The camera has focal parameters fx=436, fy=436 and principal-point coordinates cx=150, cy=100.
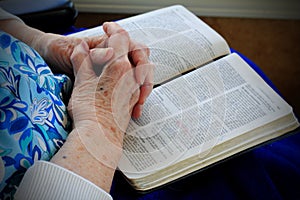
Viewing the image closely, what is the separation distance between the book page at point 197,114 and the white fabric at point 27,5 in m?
0.35

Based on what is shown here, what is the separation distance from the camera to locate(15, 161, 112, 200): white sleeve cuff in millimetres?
614

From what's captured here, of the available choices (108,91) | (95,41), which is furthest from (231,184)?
(95,41)

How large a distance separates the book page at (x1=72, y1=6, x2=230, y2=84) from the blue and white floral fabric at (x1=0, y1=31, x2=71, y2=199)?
261 millimetres

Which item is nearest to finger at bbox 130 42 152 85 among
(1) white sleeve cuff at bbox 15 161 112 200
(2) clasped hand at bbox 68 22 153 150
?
(2) clasped hand at bbox 68 22 153 150

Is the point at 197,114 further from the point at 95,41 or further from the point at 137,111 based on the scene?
the point at 95,41

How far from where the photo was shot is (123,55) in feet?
2.68

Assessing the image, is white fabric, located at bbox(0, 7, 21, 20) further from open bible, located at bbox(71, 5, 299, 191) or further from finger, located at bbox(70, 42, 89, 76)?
open bible, located at bbox(71, 5, 299, 191)

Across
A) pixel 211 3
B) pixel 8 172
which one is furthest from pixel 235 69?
pixel 211 3

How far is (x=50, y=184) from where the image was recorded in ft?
2.03

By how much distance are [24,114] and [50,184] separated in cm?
12

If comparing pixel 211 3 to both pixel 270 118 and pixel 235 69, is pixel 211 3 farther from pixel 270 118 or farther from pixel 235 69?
pixel 270 118

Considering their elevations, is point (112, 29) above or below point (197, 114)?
above

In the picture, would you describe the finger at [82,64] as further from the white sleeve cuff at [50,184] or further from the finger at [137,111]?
the white sleeve cuff at [50,184]

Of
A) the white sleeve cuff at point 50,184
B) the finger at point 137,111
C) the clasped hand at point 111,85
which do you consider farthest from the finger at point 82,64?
the white sleeve cuff at point 50,184
